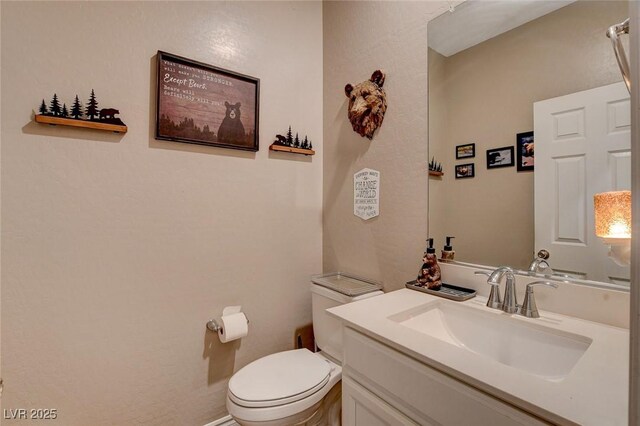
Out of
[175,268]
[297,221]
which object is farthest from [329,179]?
[175,268]

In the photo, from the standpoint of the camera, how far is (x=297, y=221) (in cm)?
184

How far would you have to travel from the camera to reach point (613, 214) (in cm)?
83

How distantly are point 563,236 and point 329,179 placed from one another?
1.24 metres

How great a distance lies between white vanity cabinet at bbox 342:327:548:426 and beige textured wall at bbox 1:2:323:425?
86 cm

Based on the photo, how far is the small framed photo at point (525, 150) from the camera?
41.8 inches

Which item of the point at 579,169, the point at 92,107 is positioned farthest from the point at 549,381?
the point at 92,107

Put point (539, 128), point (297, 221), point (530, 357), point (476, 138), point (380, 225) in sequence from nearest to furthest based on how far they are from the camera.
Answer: point (530, 357) → point (539, 128) → point (476, 138) → point (380, 225) → point (297, 221)

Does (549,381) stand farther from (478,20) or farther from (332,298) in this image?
(478,20)

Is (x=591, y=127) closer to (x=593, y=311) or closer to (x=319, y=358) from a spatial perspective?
(x=593, y=311)

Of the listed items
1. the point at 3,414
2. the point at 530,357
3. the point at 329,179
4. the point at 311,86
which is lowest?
the point at 3,414

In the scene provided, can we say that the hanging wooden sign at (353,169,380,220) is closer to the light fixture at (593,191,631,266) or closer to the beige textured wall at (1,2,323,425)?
the beige textured wall at (1,2,323,425)

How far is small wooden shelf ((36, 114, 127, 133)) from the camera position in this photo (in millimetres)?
1124

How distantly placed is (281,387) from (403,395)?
2.04ft

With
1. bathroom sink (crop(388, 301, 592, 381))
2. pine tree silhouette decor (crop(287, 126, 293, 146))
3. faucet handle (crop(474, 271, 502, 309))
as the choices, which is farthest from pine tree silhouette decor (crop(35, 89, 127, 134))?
faucet handle (crop(474, 271, 502, 309))
